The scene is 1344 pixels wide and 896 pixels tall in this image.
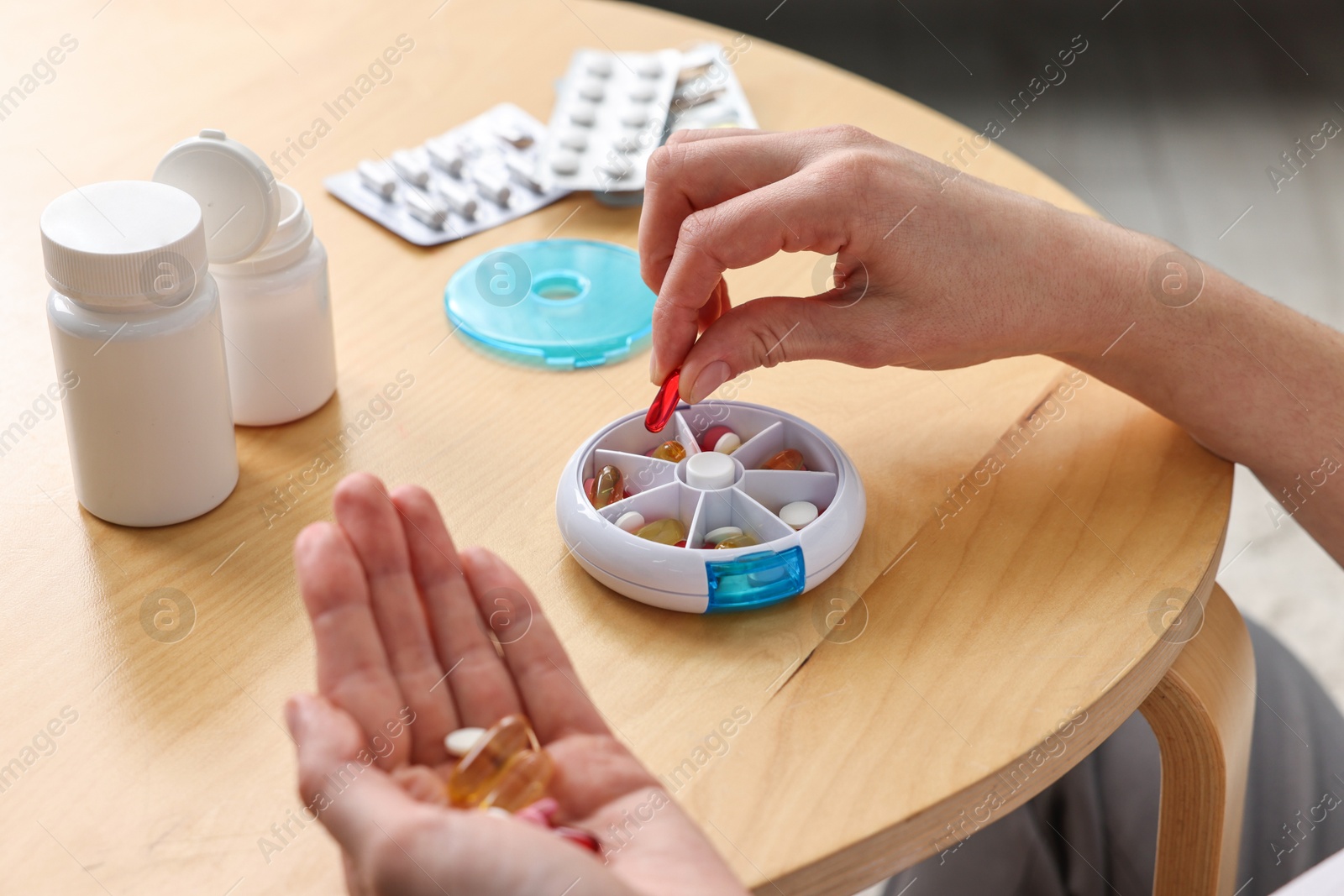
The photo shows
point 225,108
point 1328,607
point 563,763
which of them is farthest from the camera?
point 1328,607

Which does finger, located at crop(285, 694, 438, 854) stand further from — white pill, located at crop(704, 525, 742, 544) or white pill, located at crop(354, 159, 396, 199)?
white pill, located at crop(354, 159, 396, 199)

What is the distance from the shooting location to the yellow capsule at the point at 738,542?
891 mm

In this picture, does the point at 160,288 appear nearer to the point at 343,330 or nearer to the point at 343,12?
the point at 343,330

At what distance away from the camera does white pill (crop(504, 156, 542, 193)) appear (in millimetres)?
1343

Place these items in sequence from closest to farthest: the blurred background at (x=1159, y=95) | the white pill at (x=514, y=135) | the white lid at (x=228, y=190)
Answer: the white lid at (x=228, y=190) → the white pill at (x=514, y=135) → the blurred background at (x=1159, y=95)

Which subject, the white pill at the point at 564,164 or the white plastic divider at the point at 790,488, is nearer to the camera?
the white plastic divider at the point at 790,488

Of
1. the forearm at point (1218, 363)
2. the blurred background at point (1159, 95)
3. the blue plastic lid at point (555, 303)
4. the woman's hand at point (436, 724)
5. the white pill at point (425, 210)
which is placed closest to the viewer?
the woman's hand at point (436, 724)

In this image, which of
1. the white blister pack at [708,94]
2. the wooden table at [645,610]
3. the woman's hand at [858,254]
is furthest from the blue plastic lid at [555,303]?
the white blister pack at [708,94]

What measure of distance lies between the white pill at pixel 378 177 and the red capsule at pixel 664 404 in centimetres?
49

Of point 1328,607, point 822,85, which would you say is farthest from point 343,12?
point 1328,607

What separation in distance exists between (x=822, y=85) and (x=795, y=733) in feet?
3.28

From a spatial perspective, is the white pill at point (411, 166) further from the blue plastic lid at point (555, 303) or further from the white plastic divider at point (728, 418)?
the white plastic divider at point (728, 418)

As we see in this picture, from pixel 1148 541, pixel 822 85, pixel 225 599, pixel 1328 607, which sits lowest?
pixel 1328 607

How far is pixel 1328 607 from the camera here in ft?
6.89
